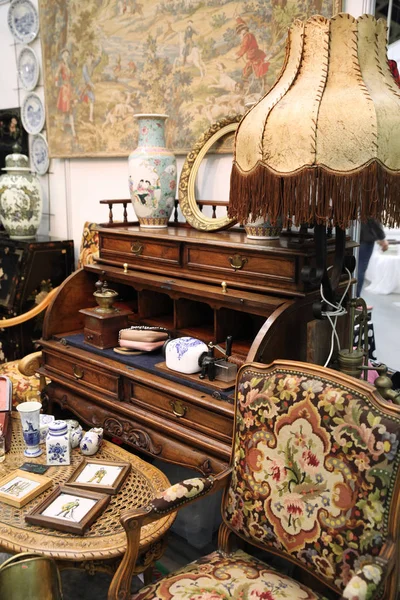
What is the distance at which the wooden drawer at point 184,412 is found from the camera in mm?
1761

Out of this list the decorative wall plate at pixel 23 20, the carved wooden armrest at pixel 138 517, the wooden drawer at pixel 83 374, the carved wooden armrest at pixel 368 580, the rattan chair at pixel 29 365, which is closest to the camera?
the carved wooden armrest at pixel 368 580

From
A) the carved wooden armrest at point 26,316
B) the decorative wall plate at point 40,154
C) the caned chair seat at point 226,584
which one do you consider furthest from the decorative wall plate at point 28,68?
the caned chair seat at point 226,584

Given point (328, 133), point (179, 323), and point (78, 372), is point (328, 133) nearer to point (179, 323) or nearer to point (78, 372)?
point (179, 323)

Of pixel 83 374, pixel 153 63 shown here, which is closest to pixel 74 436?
pixel 83 374

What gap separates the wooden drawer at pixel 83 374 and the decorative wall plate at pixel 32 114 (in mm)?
2011

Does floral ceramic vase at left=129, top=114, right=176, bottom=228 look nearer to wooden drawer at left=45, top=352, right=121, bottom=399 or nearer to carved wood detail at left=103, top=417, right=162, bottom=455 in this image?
wooden drawer at left=45, top=352, right=121, bottom=399

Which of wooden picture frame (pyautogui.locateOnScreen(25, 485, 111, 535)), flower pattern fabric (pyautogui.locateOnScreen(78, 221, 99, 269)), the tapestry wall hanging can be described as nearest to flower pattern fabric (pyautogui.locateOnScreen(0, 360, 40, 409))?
flower pattern fabric (pyautogui.locateOnScreen(78, 221, 99, 269))

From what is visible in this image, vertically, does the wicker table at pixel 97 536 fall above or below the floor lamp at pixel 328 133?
below

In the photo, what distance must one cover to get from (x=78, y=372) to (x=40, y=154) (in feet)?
6.98

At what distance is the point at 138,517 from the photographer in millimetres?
1389

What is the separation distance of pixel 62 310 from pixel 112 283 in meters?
0.27

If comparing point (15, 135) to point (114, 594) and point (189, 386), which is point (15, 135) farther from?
point (114, 594)

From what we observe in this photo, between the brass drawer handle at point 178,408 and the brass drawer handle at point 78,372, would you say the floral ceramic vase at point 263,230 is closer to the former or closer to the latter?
the brass drawer handle at point 178,408

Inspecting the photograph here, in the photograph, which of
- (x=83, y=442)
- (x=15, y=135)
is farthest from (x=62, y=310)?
(x=15, y=135)
